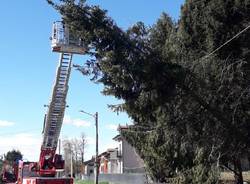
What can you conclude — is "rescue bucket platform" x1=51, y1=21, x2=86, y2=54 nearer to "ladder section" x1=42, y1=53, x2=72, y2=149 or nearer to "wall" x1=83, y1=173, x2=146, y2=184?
"ladder section" x1=42, y1=53, x2=72, y2=149

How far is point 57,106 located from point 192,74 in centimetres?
795

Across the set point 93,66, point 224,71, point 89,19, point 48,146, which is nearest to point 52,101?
point 48,146

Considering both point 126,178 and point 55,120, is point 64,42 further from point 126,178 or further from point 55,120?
point 126,178

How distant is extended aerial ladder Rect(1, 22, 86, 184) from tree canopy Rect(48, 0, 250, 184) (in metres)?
1.33

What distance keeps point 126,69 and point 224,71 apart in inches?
146

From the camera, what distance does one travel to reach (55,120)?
86.9 feet

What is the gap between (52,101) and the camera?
25750 mm

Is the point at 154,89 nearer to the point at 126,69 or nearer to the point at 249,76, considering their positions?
→ the point at 126,69

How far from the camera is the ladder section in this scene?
24.5 m

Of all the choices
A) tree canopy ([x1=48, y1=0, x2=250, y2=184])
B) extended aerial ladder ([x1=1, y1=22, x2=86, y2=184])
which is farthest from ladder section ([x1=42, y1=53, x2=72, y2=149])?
tree canopy ([x1=48, y1=0, x2=250, y2=184])

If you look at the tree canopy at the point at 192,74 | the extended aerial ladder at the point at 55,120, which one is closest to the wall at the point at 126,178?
the extended aerial ladder at the point at 55,120

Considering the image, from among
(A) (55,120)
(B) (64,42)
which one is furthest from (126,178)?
(B) (64,42)

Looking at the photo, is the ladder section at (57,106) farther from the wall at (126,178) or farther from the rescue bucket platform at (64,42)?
the wall at (126,178)

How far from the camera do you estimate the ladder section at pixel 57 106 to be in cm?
2452
